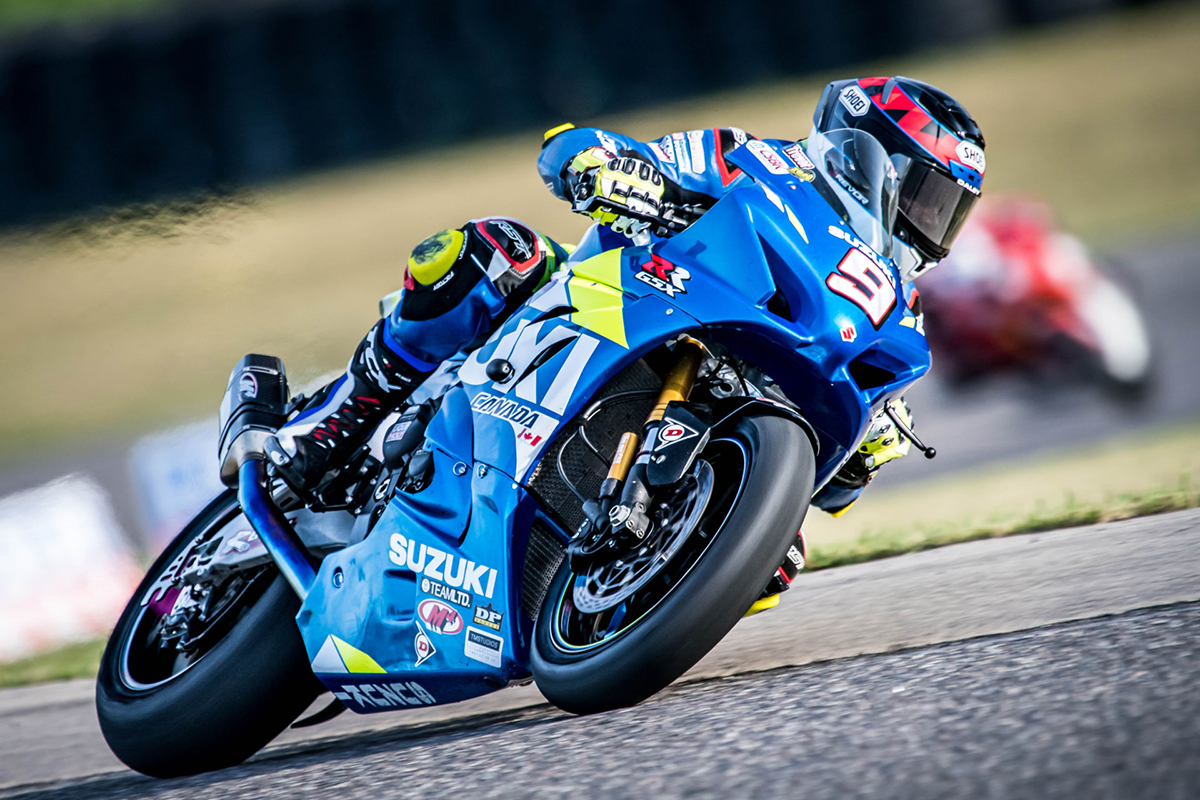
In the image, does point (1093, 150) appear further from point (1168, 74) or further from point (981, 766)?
point (981, 766)

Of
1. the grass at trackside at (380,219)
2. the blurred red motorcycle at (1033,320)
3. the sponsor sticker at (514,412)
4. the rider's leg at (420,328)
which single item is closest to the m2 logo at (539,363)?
the sponsor sticker at (514,412)

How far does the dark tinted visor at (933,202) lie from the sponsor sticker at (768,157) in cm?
29

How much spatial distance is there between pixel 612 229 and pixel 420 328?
0.60 metres

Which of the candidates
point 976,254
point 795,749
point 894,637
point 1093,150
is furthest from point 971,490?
point 1093,150

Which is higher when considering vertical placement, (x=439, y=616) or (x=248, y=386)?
(x=248, y=386)

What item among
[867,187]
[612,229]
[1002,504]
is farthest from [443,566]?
[1002,504]

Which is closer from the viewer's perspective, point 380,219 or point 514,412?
point 514,412

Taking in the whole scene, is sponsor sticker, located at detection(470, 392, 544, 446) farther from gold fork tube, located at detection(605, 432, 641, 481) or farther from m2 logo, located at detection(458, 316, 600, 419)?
gold fork tube, located at detection(605, 432, 641, 481)

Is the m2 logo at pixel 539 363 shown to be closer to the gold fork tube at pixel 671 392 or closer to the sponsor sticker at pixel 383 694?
the gold fork tube at pixel 671 392

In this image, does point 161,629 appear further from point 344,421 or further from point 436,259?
point 436,259

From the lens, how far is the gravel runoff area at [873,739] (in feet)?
6.03

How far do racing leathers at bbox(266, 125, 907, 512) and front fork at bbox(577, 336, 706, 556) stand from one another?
355 millimetres

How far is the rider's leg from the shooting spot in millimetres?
3156

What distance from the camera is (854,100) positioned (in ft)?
9.51
